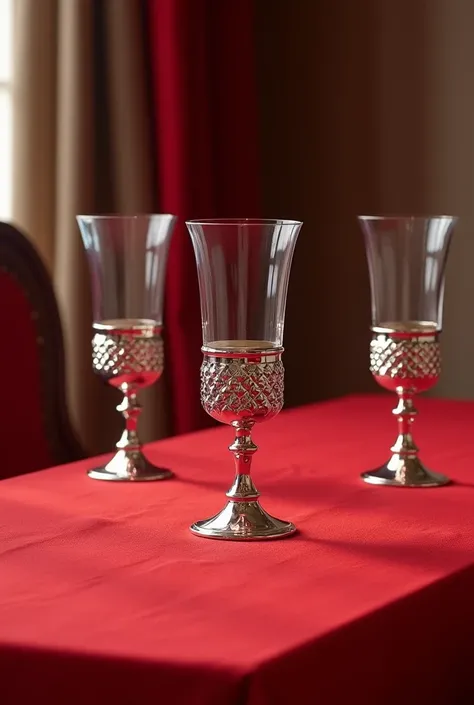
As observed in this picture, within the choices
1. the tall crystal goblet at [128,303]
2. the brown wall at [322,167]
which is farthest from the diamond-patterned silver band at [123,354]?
the brown wall at [322,167]

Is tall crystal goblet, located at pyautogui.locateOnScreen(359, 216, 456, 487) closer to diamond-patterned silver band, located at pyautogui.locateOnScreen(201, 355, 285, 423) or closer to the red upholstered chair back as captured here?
diamond-patterned silver band, located at pyautogui.locateOnScreen(201, 355, 285, 423)

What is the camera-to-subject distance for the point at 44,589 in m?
1.06

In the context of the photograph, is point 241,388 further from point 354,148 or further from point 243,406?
point 354,148

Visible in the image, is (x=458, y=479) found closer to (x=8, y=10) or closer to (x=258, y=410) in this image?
(x=258, y=410)

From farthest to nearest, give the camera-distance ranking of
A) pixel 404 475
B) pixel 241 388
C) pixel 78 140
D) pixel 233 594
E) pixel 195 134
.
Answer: pixel 195 134 < pixel 78 140 < pixel 404 475 < pixel 241 388 < pixel 233 594

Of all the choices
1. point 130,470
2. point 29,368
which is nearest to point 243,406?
point 130,470

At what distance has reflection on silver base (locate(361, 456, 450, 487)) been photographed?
1.56 metres

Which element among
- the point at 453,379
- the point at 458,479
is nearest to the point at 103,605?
the point at 458,479

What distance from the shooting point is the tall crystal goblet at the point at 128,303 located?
1.60 metres

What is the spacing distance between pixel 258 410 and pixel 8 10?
77.0 inches

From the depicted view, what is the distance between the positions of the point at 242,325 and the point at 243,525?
0.22 meters

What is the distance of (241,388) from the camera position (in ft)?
4.14

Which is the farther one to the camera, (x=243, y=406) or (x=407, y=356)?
(x=407, y=356)

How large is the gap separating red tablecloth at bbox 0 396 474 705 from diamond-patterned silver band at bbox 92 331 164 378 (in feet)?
0.52
